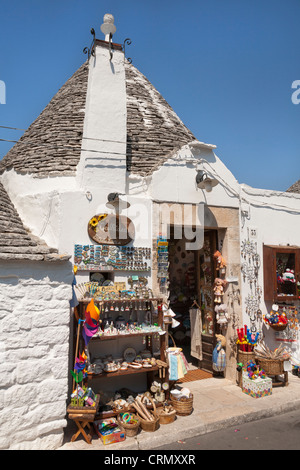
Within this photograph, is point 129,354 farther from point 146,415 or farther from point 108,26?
point 108,26

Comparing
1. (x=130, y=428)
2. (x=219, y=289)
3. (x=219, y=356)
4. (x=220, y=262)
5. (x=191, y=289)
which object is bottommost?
(x=130, y=428)

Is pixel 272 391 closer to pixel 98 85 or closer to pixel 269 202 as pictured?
pixel 269 202

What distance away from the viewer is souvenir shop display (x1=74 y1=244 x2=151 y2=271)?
522 centimetres

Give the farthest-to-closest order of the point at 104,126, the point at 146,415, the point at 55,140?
the point at 55,140, the point at 104,126, the point at 146,415

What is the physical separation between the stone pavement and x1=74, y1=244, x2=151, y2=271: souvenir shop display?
7.82ft

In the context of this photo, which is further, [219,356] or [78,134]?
[78,134]

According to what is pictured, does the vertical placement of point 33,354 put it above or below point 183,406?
above

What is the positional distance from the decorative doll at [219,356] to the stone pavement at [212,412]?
0.94 feet

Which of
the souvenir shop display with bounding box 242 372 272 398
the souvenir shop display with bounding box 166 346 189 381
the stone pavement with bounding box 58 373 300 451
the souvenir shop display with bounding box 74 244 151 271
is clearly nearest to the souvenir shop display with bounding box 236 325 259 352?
the souvenir shop display with bounding box 242 372 272 398

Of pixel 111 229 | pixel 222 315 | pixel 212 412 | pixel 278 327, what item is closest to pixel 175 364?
pixel 212 412

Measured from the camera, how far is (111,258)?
214 inches

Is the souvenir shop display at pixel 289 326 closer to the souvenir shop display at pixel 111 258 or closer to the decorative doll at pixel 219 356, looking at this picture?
the decorative doll at pixel 219 356

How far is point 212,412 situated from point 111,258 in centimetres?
293

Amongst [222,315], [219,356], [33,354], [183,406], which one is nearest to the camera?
[33,354]
